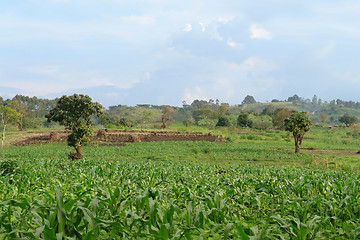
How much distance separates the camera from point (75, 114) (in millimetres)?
18609

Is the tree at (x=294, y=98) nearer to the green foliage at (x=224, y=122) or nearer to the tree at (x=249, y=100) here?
the tree at (x=249, y=100)

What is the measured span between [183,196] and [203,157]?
17156 mm

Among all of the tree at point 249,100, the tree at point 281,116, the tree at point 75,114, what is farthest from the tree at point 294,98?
the tree at point 75,114

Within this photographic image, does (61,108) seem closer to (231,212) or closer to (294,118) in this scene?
(231,212)

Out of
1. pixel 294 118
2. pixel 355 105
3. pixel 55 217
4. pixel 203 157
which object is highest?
pixel 355 105

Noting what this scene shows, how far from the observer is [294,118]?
2455cm

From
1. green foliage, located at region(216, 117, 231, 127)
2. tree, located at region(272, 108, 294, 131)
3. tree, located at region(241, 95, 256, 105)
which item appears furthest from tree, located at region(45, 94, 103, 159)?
tree, located at region(241, 95, 256, 105)

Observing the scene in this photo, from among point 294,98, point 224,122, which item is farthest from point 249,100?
point 224,122

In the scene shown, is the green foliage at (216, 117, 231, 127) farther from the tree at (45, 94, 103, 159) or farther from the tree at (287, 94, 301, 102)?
the tree at (287, 94, 301, 102)

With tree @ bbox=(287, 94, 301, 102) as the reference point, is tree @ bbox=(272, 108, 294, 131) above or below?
below

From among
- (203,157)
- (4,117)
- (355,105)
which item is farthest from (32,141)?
(355,105)

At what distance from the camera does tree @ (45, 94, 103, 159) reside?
1827cm

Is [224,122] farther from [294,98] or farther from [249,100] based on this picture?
[294,98]

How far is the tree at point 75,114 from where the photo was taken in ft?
59.9
